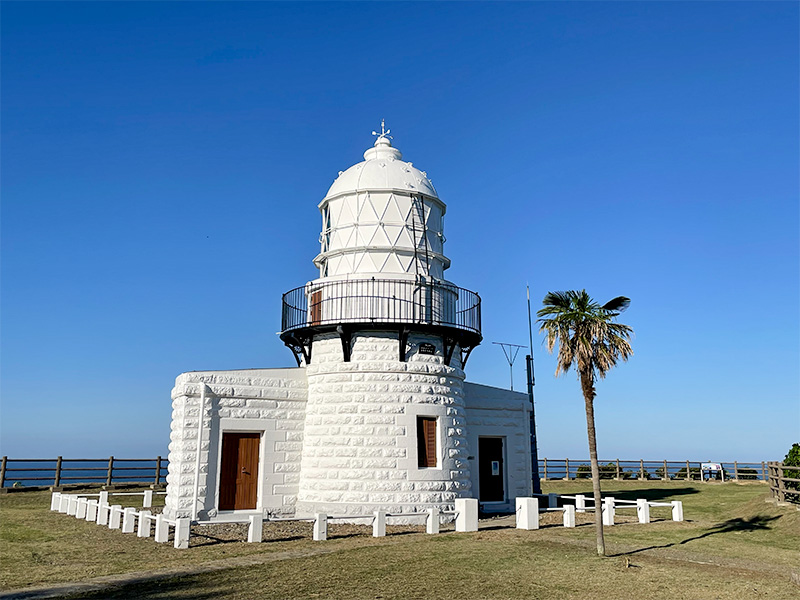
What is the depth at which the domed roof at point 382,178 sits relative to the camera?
2139 cm

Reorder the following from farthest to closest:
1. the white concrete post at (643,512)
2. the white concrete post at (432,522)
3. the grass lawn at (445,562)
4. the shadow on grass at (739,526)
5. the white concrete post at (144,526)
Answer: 1. the white concrete post at (643,512)
2. the shadow on grass at (739,526)
3. the white concrete post at (432,522)
4. the white concrete post at (144,526)
5. the grass lawn at (445,562)

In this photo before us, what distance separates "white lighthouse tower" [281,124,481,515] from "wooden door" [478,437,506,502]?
107 centimetres

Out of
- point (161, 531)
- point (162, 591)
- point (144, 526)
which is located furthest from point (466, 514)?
point (162, 591)

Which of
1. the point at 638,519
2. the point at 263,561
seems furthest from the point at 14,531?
the point at 638,519

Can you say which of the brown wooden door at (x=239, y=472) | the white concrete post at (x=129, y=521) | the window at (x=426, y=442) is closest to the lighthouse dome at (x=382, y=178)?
the window at (x=426, y=442)

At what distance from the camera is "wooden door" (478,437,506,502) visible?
71.6 feet

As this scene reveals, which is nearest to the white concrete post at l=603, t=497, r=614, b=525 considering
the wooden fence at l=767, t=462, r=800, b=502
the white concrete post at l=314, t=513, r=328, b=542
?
the wooden fence at l=767, t=462, r=800, b=502

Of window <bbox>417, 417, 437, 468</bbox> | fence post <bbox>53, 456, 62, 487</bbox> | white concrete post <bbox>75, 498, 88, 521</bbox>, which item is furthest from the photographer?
fence post <bbox>53, 456, 62, 487</bbox>

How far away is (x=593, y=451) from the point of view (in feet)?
44.4

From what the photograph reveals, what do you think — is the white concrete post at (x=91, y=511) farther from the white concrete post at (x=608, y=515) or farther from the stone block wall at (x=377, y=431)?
the white concrete post at (x=608, y=515)

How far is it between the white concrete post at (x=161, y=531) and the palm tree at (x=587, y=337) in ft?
31.5

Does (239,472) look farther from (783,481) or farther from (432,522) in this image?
(783,481)

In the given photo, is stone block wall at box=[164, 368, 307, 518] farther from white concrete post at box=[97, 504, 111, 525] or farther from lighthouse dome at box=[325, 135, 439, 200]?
lighthouse dome at box=[325, 135, 439, 200]

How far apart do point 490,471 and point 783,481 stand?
8.81 m
